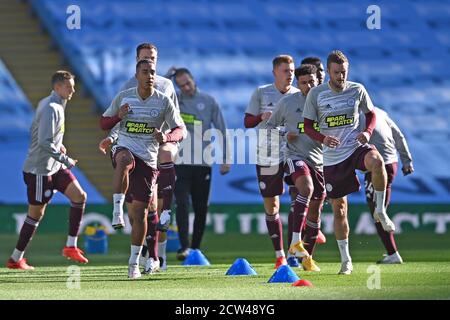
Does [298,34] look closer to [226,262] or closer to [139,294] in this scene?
[226,262]

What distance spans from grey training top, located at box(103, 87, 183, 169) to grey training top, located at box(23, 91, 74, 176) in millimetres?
1693

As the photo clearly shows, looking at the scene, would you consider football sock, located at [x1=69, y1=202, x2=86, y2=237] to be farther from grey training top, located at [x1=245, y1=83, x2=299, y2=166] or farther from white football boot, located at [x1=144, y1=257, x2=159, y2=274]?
grey training top, located at [x1=245, y1=83, x2=299, y2=166]

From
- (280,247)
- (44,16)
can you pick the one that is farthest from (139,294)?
(44,16)

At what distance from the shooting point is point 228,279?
31.8 feet

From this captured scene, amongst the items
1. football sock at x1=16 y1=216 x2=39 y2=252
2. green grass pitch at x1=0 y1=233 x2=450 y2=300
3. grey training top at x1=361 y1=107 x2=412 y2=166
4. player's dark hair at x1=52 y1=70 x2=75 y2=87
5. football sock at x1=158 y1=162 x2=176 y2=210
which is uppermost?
player's dark hair at x1=52 y1=70 x2=75 y2=87

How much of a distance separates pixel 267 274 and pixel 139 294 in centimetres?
243

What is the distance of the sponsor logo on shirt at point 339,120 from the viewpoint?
9.81 m

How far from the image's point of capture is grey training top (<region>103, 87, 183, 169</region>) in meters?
9.77

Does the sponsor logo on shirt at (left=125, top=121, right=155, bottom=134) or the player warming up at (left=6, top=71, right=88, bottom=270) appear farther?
the player warming up at (left=6, top=71, right=88, bottom=270)

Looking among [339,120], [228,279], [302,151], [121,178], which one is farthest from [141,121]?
[302,151]

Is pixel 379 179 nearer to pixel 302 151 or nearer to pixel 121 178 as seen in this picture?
pixel 302 151

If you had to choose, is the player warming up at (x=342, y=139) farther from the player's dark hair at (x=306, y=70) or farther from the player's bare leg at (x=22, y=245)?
the player's bare leg at (x=22, y=245)

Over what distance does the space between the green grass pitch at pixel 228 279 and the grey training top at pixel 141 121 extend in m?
1.09

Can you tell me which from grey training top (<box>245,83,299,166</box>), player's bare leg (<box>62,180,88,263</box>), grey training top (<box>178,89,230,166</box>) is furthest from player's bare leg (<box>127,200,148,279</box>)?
grey training top (<box>178,89,230,166</box>)
